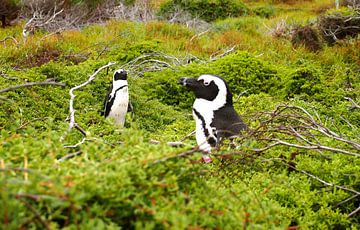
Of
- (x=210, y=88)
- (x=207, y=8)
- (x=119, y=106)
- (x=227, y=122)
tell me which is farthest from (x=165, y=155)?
(x=207, y=8)

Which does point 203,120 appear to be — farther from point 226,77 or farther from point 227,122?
point 226,77

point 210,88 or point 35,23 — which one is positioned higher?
point 210,88

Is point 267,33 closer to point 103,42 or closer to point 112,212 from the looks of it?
point 103,42

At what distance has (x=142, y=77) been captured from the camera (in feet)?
22.8

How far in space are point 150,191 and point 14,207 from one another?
392mm

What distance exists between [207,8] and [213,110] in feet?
43.8

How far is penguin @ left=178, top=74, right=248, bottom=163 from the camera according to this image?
11.4 feet

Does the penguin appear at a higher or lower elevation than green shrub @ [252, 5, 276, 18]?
higher

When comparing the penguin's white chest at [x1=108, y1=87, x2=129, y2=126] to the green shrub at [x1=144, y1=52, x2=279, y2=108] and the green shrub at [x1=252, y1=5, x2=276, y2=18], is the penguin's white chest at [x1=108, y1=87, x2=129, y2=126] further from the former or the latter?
the green shrub at [x1=252, y1=5, x2=276, y2=18]

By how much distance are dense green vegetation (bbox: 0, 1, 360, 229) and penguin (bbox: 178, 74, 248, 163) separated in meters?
0.19

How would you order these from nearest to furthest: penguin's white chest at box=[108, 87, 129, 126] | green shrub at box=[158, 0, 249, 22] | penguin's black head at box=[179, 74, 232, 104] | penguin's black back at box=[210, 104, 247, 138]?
1. penguin's black back at box=[210, 104, 247, 138]
2. penguin's black head at box=[179, 74, 232, 104]
3. penguin's white chest at box=[108, 87, 129, 126]
4. green shrub at box=[158, 0, 249, 22]

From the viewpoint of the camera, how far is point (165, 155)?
1.48 meters

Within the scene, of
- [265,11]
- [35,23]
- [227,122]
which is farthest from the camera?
[265,11]

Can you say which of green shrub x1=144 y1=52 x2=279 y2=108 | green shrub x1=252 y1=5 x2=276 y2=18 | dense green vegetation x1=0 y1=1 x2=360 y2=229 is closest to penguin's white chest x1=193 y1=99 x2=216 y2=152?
dense green vegetation x1=0 y1=1 x2=360 y2=229
